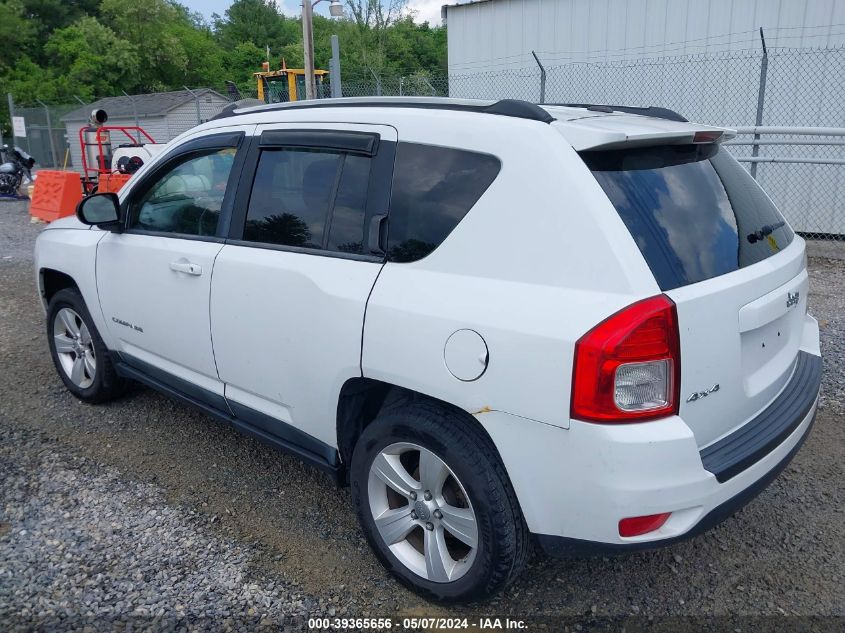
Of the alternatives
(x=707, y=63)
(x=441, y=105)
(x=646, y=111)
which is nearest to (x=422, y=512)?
(x=441, y=105)

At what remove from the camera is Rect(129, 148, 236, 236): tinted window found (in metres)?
3.39

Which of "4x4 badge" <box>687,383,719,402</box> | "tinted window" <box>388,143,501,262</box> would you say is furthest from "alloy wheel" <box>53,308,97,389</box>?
"4x4 badge" <box>687,383,719,402</box>

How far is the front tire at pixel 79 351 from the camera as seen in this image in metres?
4.32

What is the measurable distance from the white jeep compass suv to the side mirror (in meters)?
0.83

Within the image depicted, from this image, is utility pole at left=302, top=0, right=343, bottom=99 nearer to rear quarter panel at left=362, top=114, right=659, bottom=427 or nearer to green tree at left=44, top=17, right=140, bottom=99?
rear quarter panel at left=362, top=114, right=659, bottom=427

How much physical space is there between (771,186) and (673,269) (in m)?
8.51

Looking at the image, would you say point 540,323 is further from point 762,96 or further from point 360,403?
point 762,96

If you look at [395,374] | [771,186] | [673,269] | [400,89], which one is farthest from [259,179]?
[400,89]

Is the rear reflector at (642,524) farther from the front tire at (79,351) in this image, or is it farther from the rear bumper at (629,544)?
the front tire at (79,351)

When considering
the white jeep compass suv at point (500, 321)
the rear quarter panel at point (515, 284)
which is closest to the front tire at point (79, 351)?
the white jeep compass suv at point (500, 321)

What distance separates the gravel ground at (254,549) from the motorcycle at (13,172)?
15724 mm

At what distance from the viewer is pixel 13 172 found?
17328 mm

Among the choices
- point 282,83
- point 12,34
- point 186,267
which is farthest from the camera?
point 12,34

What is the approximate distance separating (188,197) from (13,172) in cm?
1680
